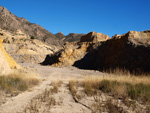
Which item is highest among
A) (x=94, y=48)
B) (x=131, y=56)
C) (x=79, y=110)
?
(x=94, y=48)

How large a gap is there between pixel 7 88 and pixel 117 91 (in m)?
4.44

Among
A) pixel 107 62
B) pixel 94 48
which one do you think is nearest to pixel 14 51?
pixel 94 48

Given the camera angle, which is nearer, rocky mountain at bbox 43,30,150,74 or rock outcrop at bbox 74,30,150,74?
rock outcrop at bbox 74,30,150,74

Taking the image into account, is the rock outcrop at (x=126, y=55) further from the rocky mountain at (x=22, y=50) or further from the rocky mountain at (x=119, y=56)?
the rocky mountain at (x=22, y=50)

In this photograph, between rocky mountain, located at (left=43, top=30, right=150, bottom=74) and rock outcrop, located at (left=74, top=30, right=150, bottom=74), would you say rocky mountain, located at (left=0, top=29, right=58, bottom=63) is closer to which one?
rocky mountain, located at (left=43, top=30, right=150, bottom=74)

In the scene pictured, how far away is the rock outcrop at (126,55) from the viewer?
1404 cm

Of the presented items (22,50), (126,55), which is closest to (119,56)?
(126,55)

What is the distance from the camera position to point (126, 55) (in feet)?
53.6

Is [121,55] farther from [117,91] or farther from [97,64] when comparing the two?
[117,91]

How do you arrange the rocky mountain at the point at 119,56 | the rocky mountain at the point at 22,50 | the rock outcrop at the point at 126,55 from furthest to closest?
the rocky mountain at the point at 22,50 < the rocky mountain at the point at 119,56 < the rock outcrop at the point at 126,55

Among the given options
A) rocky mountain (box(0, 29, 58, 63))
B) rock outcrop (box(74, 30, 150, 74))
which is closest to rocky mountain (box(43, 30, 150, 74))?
rock outcrop (box(74, 30, 150, 74))

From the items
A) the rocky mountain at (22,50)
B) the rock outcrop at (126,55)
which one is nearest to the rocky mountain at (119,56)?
the rock outcrop at (126,55)

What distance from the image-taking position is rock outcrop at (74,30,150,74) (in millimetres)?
14039

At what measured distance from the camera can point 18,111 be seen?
2.89m
